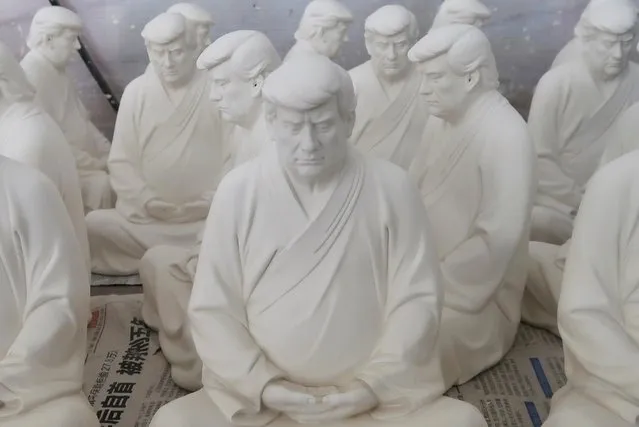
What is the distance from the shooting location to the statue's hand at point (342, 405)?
212 cm

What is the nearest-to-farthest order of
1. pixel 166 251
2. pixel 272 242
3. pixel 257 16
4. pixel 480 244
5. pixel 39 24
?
1. pixel 272 242
2. pixel 480 244
3. pixel 166 251
4. pixel 39 24
5. pixel 257 16

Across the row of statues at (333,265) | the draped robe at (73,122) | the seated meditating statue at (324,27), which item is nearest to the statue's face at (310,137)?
the row of statues at (333,265)

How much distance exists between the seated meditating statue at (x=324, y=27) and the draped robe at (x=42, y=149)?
4.81 ft

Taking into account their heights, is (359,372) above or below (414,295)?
below

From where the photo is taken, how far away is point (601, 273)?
7.31 ft

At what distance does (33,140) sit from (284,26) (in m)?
2.88

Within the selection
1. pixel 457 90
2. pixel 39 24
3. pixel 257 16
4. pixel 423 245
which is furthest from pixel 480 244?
pixel 257 16

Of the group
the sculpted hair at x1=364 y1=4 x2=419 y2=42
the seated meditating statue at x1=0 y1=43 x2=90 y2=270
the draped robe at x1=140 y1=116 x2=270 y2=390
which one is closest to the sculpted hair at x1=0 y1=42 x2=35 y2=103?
the seated meditating statue at x1=0 y1=43 x2=90 y2=270

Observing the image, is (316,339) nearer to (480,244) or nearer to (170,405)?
(170,405)

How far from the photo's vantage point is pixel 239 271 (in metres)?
2.24

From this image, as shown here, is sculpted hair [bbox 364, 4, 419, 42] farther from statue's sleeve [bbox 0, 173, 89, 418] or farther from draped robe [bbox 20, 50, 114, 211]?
statue's sleeve [bbox 0, 173, 89, 418]

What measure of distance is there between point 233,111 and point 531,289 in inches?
57.7

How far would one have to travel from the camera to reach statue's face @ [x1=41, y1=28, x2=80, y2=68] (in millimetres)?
4473

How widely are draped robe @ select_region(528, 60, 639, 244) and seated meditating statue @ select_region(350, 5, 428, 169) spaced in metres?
0.60
